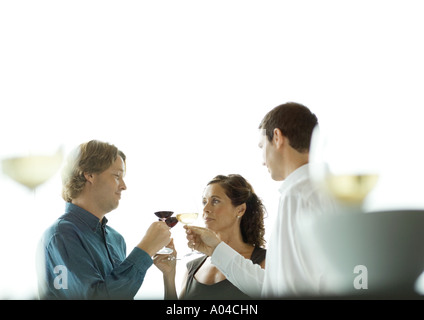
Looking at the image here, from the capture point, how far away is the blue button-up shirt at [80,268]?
1351 mm

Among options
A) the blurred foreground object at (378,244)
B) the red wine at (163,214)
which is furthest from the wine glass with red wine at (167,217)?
the blurred foreground object at (378,244)

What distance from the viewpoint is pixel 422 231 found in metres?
1.00

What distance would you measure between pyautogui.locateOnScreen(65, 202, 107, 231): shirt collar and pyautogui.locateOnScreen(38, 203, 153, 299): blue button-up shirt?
1 cm

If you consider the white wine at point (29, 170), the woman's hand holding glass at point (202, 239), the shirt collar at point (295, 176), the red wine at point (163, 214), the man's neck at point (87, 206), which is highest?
the white wine at point (29, 170)

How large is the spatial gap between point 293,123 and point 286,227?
13.6 inches

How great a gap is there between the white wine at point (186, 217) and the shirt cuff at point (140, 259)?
26 centimetres

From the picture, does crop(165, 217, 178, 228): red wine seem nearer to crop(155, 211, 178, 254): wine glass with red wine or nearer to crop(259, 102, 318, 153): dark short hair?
crop(155, 211, 178, 254): wine glass with red wine

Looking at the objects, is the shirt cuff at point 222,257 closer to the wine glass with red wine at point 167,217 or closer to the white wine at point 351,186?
the wine glass with red wine at point 167,217

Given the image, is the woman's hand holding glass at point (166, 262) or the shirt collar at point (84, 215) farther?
the woman's hand holding glass at point (166, 262)

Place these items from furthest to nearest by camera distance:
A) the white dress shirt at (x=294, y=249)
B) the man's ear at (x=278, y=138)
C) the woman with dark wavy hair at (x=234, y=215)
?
the woman with dark wavy hair at (x=234, y=215)
the man's ear at (x=278, y=138)
the white dress shirt at (x=294, y=249)

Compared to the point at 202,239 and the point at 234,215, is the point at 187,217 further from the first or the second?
the point at 234,215

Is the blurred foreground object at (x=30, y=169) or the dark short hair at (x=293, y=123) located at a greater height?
the dark short hair at (x=293, y=123)

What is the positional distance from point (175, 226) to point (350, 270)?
777 millimetres
